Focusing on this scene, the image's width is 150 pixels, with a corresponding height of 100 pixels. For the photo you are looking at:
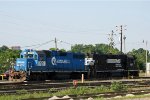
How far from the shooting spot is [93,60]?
149 feet

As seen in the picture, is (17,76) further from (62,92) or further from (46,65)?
(62,92)

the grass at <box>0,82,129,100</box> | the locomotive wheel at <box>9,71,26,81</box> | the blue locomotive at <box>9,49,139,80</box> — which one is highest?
the blue locomotive at <box>9,49,139,80</box>

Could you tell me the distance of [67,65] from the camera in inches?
1635

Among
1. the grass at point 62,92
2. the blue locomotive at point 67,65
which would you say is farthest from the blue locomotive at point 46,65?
the grass at point 62,92

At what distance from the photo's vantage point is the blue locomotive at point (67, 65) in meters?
37.8

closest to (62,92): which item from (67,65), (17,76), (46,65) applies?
(17,76)

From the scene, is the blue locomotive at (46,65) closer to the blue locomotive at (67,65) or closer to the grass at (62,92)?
the blue locomotive at (67,65)

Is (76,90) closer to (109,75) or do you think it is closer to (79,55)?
(79,55)

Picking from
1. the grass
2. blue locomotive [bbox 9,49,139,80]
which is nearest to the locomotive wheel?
blue locomotive [bbox 9,49,139,80]

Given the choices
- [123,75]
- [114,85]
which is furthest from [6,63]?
[114,85]

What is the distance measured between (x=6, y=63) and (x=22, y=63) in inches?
1145

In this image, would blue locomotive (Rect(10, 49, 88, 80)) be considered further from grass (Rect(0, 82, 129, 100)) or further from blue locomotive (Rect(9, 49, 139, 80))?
grass (Rect(0, 82, 129, 100))

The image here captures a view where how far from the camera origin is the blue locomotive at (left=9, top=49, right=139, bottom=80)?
37.8 metres

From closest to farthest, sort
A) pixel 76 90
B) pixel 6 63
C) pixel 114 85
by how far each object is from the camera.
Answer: pixel 76 90, pixel 114 85, pixel 6 63
